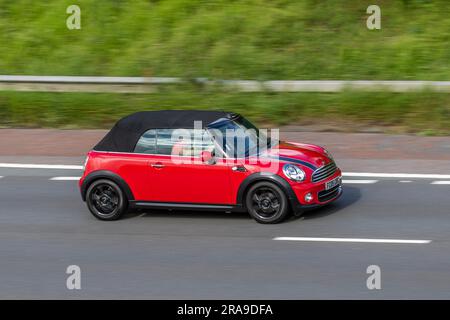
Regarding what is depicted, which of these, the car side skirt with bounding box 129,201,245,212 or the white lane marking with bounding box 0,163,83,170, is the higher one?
the white lane marking with bounding box 0,163,83,170

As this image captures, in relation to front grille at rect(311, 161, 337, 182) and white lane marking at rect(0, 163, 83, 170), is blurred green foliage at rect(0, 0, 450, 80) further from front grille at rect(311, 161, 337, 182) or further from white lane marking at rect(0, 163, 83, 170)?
front grille at rect(311, 161, 337, 182)

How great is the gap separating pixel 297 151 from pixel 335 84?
21.1 ft

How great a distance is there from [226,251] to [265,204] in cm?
117

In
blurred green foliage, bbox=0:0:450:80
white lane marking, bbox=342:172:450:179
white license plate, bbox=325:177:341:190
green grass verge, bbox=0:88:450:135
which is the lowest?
white lane marking, bbox=342:172:450:179

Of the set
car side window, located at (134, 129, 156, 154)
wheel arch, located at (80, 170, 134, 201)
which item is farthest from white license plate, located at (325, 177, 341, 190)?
wheel arch, located at (80, 170, 134, 201)

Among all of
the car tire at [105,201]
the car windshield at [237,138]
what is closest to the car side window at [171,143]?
the car windshield at [237,138]

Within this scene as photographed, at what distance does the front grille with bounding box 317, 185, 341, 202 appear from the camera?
11414mm

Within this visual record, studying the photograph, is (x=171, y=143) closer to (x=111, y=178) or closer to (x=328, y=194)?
(x=111, y=178)

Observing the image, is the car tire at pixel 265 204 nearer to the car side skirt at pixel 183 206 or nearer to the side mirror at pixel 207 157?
the car side skirt at pixel 183 206

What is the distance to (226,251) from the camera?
10422 millimetres

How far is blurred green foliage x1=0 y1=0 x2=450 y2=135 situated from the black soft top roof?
570 cm

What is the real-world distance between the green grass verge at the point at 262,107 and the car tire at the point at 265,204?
5.99m
